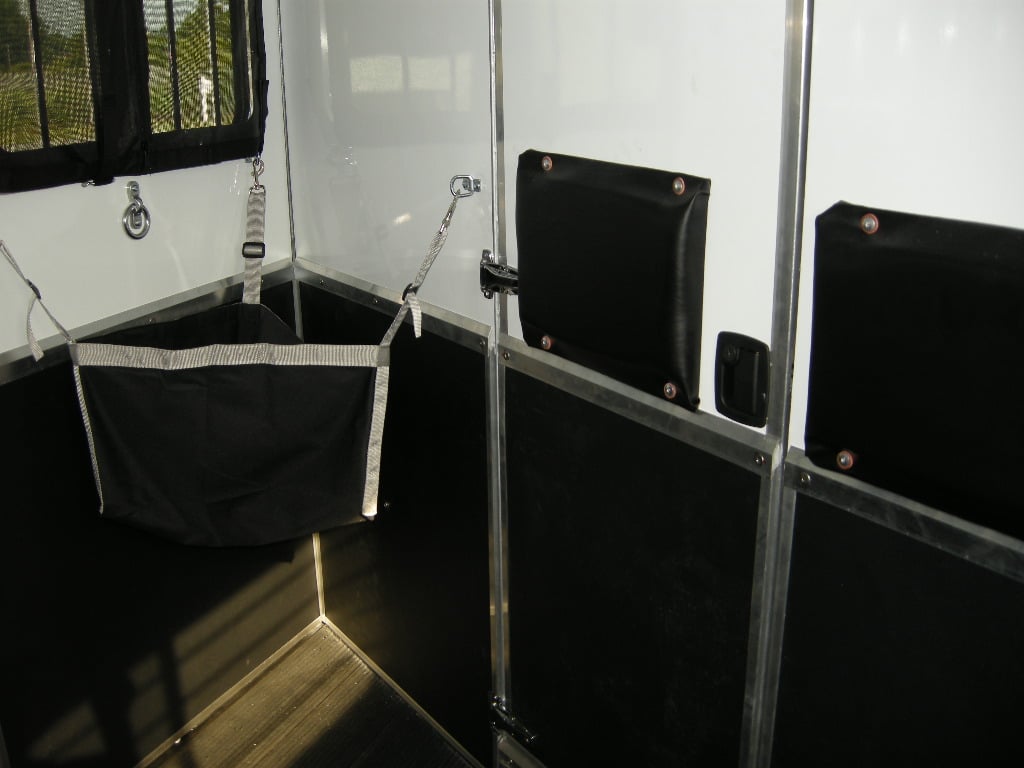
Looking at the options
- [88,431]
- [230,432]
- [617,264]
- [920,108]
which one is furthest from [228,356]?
[920,108]

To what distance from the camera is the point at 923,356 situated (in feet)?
3.05

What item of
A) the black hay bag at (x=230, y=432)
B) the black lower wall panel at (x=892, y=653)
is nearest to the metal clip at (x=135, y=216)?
the black hay bag at (x=230, y=432)

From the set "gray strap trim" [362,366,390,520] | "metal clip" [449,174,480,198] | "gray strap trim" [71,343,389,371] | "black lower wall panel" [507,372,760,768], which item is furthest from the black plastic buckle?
"black lower wall panel" [507,372,760,768]

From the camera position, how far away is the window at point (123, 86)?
138cm

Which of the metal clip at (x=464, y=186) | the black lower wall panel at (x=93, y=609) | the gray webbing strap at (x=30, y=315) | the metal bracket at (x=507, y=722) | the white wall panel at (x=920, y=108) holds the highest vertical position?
the white wall panel at (x=920, y=108)

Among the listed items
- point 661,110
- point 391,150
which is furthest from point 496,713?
point 661,110

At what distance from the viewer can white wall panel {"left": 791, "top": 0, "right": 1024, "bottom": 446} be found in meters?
0.87

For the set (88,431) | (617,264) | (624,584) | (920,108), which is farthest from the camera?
(88,431)

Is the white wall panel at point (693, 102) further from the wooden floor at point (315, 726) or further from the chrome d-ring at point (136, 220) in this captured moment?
the wooden floor at point (315, 726)

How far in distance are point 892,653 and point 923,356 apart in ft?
1.19

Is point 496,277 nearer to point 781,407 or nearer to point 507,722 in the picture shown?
point 781,407

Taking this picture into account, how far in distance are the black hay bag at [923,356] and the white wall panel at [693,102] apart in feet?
0.39

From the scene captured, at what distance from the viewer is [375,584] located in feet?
6.62

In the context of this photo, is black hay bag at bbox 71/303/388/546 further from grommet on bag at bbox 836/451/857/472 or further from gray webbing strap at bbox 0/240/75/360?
grommet on bag at bbox 836/451/857/472
